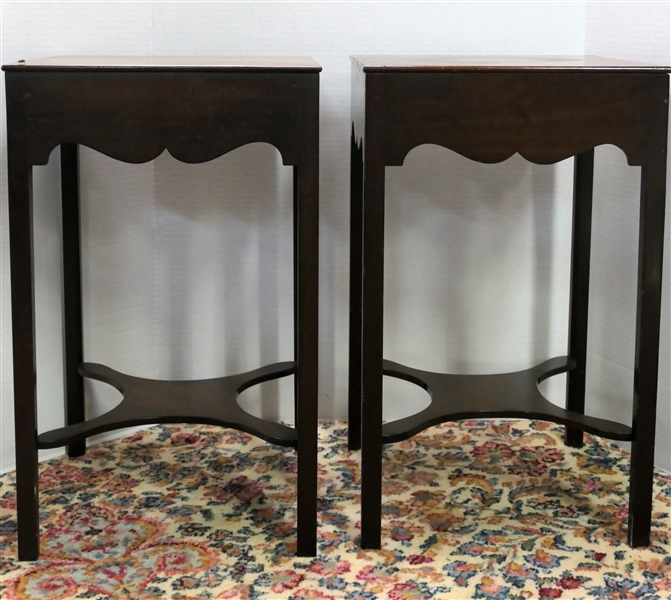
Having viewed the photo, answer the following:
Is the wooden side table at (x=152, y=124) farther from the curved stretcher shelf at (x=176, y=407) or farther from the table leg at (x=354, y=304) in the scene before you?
the table leg at (x=354, y=304)

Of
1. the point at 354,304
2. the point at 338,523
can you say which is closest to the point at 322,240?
the point at 354,304

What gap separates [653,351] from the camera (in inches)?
46.6

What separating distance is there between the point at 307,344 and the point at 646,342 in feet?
1.44

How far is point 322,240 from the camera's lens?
1.62m

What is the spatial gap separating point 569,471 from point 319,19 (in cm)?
85

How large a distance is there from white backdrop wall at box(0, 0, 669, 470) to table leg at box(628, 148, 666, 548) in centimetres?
26

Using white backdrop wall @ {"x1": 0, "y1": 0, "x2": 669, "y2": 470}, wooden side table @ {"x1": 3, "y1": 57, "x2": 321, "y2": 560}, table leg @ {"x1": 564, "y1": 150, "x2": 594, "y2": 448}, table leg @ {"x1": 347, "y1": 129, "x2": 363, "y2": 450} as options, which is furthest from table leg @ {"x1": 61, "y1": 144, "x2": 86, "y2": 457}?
table leg @ {"x1": 564, "y1": 150, "x2": 594, "y2": 448}

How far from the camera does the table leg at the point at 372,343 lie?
1119 millimetres

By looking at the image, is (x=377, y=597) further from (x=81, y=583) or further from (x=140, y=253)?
(x=140, y=253)

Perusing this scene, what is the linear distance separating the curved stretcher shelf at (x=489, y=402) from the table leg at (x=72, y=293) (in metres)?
0.51

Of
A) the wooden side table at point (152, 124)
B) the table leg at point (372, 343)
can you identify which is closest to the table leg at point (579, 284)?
the table leg at point (372, 343)

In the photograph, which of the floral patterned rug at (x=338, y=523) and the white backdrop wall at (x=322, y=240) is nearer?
the floral patterned rug at (x=338, y=523)

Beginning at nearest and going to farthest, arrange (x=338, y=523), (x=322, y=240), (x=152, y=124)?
(x=152, y=124)
(x=338, y=523)
(x=322, y=240)

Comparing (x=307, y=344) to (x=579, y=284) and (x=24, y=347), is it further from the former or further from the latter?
(x=579, y=284)
